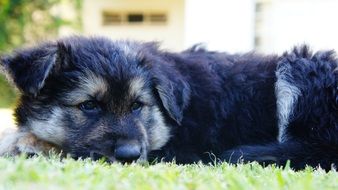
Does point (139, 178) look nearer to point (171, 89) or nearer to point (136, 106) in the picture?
point (136, 106)

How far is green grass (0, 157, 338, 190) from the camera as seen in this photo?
2.89 metres

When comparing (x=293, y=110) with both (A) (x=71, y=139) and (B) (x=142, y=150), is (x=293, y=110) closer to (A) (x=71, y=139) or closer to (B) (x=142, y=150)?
(B) (x=142, y=150)

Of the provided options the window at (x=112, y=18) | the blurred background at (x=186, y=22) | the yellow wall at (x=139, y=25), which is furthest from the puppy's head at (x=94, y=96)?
the window at (x=112, y=18)

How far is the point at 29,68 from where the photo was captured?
453 cm

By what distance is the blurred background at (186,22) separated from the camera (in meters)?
12.4

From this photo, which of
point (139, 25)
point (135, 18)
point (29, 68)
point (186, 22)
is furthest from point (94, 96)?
point (135, 18)

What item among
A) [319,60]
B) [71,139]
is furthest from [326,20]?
[71,139]

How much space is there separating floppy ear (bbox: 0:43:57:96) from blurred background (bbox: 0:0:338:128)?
563 cm

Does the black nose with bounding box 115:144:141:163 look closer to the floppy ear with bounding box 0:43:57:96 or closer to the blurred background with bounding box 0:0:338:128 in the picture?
the floppy ear with bounding box 0:43:57:96

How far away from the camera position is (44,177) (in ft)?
9.60

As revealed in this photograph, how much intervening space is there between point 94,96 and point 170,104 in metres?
0.62

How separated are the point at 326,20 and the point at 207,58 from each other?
7.49 metres

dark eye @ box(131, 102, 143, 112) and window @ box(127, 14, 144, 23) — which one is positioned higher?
dark eye @ box(131, 102, 143, 112)

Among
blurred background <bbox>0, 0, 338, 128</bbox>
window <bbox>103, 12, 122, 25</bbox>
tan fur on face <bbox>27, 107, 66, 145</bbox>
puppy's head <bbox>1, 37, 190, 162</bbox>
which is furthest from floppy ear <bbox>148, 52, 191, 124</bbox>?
window <bbox>103, 12, 122, 25</bbox>
